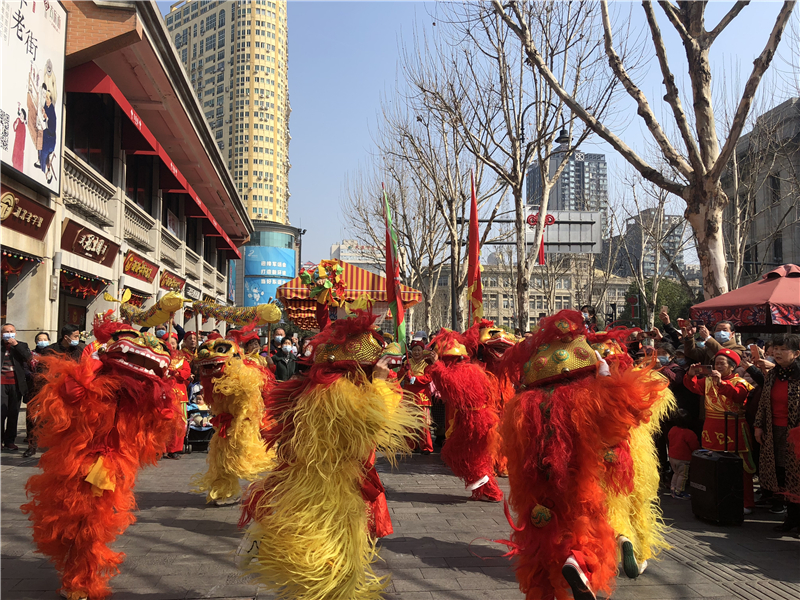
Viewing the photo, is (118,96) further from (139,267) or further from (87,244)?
(139,267)

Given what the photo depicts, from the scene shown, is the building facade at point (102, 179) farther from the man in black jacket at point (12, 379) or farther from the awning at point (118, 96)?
the man in black jacket at point (12, 379)

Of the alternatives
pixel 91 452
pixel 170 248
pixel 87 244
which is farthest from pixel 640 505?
pixel 170 248

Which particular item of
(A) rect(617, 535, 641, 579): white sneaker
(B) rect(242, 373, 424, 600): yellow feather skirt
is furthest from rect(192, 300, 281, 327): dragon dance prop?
(A) rect(617, 535, 641, 579): white sneaker

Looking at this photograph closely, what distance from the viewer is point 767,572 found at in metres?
4.36

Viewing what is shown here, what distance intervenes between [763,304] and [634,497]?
4.80 m

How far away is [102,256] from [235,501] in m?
9.25

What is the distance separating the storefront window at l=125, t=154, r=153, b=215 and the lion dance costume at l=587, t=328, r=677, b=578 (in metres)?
16.3

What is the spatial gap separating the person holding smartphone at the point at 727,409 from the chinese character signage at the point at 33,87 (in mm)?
9886

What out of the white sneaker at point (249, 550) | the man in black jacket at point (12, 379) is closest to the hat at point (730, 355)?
the white sneaker at point (249, 550)

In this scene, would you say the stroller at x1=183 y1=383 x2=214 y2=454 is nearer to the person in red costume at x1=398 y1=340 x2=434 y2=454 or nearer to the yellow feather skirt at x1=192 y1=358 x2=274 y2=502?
the yellow feather skirt at x1=192 y1=358 x2=274 y2=502

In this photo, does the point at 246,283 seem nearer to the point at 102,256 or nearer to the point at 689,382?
the point at 102,256

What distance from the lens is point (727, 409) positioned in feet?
20.1

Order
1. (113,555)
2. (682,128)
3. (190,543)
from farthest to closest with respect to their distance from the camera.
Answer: (682,128)
(190,543)
(113,555)

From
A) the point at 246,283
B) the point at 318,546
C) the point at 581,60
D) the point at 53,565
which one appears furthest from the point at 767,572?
the point at 246,283
